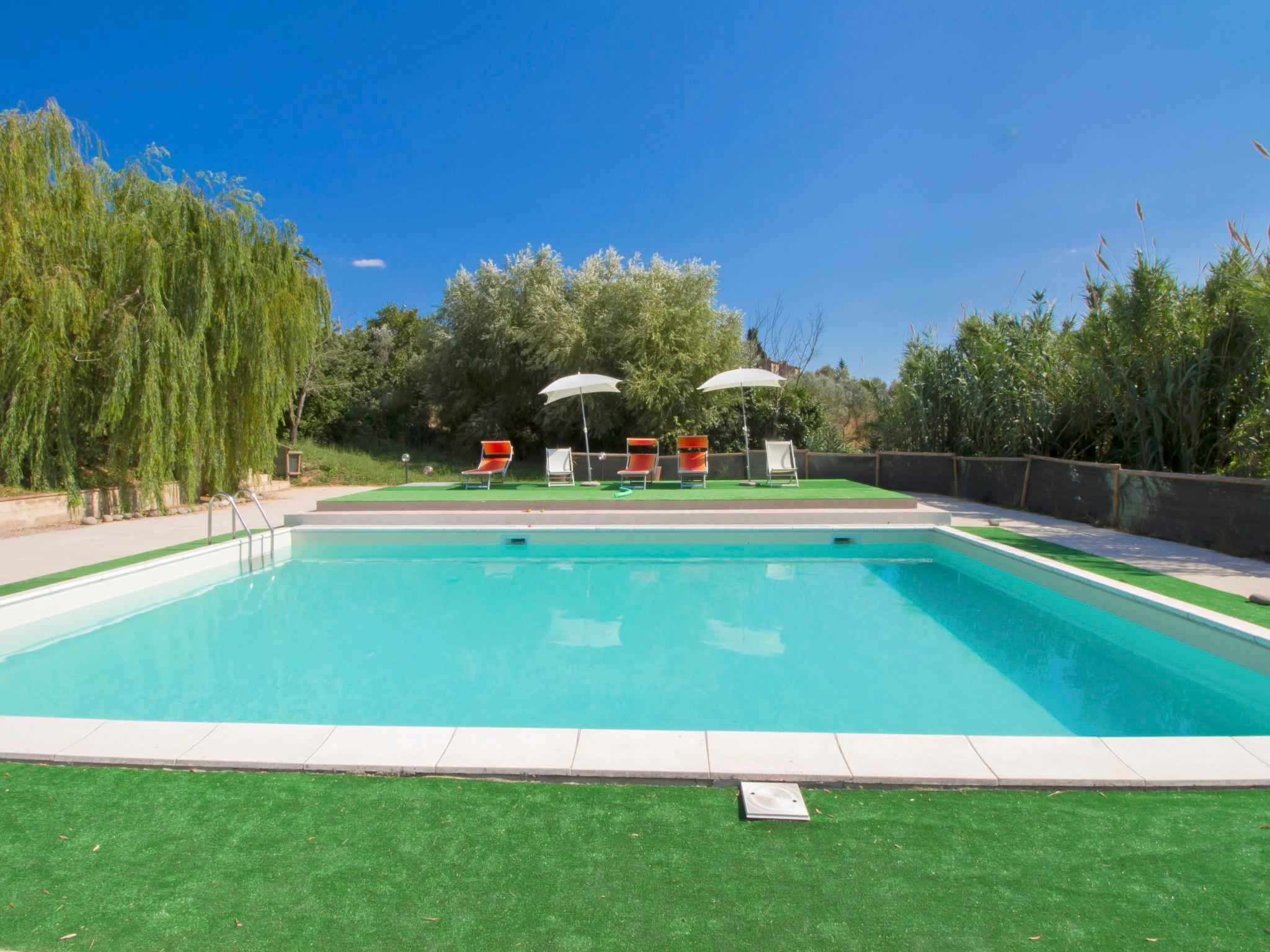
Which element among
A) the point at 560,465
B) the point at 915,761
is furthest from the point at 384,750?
the point at 560,465

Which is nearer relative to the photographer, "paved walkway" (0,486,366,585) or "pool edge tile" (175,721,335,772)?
"pool edge tile" (175,721,335,772)

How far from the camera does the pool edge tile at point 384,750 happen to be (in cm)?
271

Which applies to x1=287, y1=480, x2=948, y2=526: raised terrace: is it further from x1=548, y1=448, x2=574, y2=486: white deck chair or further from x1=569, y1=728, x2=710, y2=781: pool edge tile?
x1=569, y1=728, x2=710, y2=781: pool edge tile

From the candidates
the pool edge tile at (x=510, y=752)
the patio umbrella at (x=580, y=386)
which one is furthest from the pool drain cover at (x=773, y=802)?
the patio umbrella at (x=580, y=386)

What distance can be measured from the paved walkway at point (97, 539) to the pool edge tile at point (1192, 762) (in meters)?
8.26

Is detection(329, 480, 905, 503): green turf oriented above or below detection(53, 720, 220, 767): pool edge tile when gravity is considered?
above

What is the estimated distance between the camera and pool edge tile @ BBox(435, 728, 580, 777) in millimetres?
2652

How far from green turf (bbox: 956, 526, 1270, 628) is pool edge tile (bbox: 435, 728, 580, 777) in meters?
4.60

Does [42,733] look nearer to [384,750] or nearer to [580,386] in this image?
[384,750]

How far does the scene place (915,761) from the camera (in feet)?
8.93

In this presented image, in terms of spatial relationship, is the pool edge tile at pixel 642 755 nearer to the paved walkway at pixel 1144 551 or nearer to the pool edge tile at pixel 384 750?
the pool edge tile at pixel 384 750

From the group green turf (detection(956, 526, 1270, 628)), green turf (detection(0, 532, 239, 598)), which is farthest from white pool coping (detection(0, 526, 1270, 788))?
green turf (detection(0, 532, 239, 598))

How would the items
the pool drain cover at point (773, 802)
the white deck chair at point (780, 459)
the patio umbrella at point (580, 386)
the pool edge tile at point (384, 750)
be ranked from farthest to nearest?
1. the patio umbrella at point (580, 386)
2. the white deck chair at point (780, 459)
3. the pool edge tile at point (384, 750)
4. the pool drain cover at point (773, 802)

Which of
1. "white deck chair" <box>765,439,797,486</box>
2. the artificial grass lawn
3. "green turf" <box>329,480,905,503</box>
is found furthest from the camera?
"white deck chair" <box>765,439,797,486</box>
